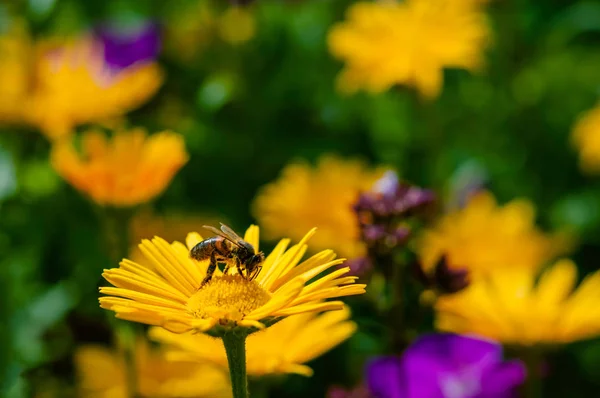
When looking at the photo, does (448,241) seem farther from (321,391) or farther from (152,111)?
(152,111)

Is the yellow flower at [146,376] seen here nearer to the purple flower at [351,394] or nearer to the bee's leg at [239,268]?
the purple flower at [351,394]

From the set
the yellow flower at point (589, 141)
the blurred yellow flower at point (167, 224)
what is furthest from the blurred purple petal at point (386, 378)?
the yellow flower at point (589, 141)

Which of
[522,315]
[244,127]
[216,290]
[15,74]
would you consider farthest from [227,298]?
[244,127]

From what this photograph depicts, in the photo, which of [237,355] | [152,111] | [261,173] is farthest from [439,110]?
[237,355]

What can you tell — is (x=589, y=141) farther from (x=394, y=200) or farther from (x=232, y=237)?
(x=232, y=237)

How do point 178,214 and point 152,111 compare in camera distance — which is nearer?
point 178,214
